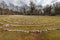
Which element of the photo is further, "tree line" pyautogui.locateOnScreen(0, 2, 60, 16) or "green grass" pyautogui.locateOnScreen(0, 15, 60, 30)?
"tree line" pyautogui.locateOnScreen(0, 2, 60, 16)

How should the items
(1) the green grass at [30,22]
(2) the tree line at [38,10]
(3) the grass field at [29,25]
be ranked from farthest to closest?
(2) the tree line at [38,10]
(1) the green grass at [30,22]
(3) the grass field at [29,25]

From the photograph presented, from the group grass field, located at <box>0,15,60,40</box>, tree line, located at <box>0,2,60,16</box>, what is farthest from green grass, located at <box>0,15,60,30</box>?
tree line, located at <box>0,2,60,16</box>

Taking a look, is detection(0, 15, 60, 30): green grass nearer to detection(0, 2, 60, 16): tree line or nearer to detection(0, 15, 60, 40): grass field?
detection(0, 15, 60, 40): grass field

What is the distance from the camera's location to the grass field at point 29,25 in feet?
13.7

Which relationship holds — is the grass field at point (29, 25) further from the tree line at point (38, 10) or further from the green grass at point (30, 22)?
the tree line at point (38, 10)

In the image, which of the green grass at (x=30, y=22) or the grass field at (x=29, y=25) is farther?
the green grass at (x=30, y=22)

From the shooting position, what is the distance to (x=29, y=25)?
14.4 feet

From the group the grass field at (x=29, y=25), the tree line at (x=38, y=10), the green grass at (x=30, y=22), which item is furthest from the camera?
the tree line at (x=38, y=10)

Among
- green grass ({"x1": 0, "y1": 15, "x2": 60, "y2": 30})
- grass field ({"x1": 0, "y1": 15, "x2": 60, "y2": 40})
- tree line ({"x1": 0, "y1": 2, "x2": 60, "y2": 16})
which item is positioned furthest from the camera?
tree line ({"x1": 0, "y1": 2, "x2": 60, "y2": 16})

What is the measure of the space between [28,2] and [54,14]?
0.94 meters

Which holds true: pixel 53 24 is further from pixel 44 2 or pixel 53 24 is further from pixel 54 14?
pixel 44 2

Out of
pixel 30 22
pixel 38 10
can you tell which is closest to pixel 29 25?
pixel 30 22

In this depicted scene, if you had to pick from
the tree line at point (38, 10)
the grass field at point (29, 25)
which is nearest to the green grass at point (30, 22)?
the grass field at point (29, 25)

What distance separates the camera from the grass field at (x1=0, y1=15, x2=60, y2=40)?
13.7 feet
